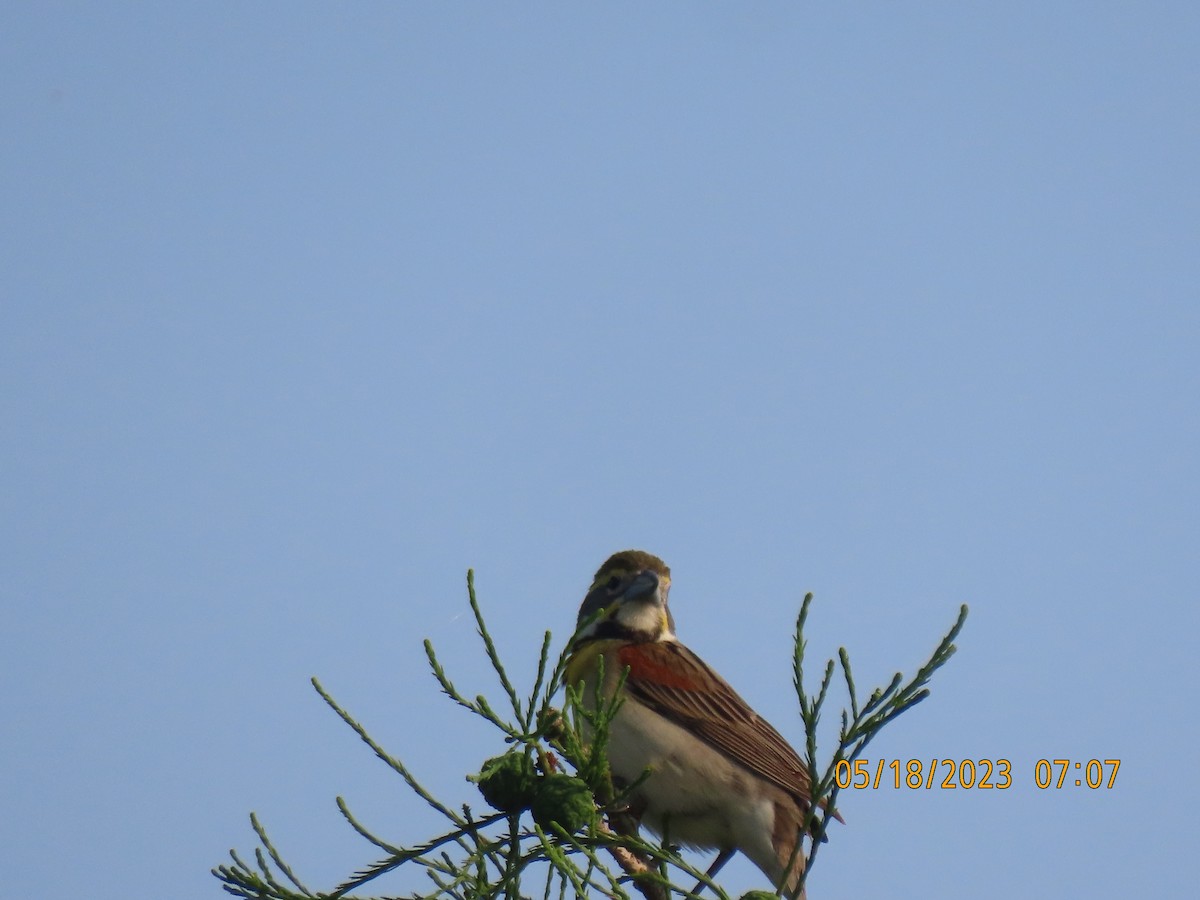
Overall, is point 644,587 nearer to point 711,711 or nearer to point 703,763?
point 711,711

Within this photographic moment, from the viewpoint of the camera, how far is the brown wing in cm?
666

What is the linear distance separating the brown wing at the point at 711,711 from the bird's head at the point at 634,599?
1.02 ft

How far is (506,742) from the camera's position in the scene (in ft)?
13.4

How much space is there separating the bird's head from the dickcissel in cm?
40

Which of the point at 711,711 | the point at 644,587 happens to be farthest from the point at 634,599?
the point at 711,711

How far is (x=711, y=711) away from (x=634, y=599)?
3.01 feet

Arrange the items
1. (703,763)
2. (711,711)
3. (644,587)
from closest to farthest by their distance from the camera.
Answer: (703,763), (711,711), (644,587)

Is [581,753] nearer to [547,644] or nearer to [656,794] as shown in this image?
[547,644]

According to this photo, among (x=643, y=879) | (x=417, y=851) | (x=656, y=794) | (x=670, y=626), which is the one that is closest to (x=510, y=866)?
(x=417, y=851)

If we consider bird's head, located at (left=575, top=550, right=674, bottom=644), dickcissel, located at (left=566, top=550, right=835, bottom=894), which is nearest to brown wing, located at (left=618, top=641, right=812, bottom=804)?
dickcissel, located at (left=566, top=550, right=835, bottom=894)

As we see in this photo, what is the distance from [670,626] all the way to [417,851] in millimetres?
3812

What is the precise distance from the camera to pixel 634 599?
A: 7484 mm

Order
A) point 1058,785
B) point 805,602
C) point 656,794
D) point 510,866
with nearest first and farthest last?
point 805,602 → point 510,866 → point 656,794 → point 1058,785

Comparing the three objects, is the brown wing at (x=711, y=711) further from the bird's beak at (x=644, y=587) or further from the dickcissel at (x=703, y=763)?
the bird's beak at (x=644, y=587)
